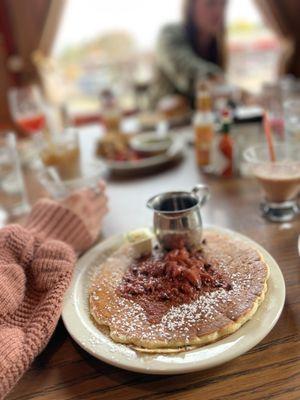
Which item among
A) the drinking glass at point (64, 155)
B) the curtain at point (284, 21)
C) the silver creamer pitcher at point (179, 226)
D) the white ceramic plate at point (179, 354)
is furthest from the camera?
Answer: the curtain at point (284, 21)

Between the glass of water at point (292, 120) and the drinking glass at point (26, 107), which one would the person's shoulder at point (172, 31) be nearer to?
the drinking glass at point (26, 107)

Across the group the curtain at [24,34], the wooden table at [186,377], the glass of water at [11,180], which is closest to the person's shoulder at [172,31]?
the curtain at [24,34]

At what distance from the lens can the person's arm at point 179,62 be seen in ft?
8.99

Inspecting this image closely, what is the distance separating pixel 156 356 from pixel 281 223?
57cm

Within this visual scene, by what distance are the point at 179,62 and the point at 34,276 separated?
92.0 inches

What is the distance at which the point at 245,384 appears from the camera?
0.63 meters

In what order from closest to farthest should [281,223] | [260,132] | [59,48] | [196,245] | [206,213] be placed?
[196,245] < [281,223] < [206,213] < [260,132] < [59,48]

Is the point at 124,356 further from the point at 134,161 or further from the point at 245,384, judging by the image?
the point at 134,161

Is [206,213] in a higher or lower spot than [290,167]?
lower

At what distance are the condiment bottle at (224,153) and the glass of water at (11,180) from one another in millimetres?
653

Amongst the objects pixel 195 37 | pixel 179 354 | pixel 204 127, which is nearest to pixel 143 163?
pixel 204 127

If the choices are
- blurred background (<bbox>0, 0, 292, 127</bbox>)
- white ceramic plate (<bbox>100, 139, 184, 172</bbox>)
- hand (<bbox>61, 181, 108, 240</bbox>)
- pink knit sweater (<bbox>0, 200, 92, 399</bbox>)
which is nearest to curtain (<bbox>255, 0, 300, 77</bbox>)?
blurred background (<bbox>0, 0, 292, 127</bbox>)

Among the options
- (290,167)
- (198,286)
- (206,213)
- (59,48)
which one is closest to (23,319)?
(198,286)

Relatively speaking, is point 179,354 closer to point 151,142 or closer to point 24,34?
point 151,142
